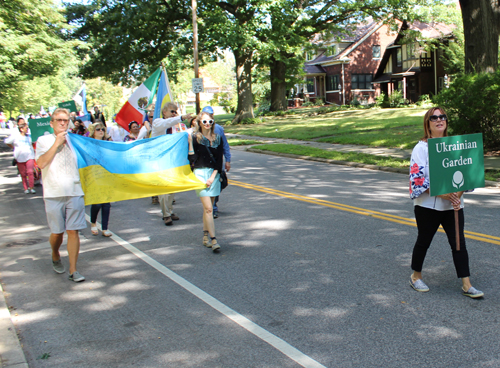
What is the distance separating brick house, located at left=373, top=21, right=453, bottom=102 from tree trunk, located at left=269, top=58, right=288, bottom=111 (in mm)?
11529

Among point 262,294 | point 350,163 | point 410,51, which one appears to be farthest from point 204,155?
point 410,51

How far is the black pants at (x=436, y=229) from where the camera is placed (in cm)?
491

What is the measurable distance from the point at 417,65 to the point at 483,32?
32.5 meters

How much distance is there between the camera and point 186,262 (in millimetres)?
6555

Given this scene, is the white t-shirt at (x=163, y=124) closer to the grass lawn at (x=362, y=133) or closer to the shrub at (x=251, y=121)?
the grass lawn at (x=362, y=133)

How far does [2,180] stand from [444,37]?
38.3 meters

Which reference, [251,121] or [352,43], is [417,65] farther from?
[251,121]

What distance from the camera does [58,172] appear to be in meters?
5.84

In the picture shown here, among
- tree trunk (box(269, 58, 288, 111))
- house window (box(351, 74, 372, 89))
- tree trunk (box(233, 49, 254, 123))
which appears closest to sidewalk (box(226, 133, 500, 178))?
tree trunk (box(233, 49, 254, 123))

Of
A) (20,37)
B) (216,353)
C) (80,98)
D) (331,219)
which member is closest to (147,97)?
(331,219)

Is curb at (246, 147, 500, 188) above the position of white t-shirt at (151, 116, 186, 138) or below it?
below

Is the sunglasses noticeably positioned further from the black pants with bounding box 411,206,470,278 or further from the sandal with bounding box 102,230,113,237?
the sandal with bounding box 102,230,113,237

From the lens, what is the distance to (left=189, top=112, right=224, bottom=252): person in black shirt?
7.12m

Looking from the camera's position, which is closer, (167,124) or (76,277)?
(76,277)
